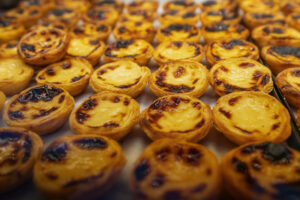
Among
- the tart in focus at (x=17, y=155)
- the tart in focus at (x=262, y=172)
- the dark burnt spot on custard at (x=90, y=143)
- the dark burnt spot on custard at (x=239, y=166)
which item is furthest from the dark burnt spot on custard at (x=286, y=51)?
the tart in focus at (x=17, y=155)

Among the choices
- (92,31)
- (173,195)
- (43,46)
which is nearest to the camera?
(173,195)

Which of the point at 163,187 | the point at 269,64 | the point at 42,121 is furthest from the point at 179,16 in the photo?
the point at 163,187

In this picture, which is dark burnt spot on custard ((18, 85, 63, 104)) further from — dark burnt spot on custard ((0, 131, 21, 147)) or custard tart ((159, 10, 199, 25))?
Answer: custard tart ((159, 10, 199, 25))

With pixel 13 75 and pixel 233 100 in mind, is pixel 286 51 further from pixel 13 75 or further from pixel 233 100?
pixel 13 75

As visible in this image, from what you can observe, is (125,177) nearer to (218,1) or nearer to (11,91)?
(11,91)

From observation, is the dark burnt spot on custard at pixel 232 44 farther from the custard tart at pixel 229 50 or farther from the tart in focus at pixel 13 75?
the tart in focus at pixel 13 75

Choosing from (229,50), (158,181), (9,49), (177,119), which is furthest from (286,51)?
(9,49)
